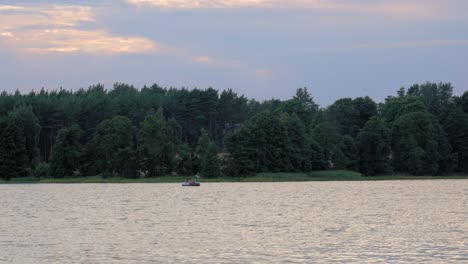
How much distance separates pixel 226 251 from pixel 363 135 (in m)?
124

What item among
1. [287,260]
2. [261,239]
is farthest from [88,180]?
[287,260]

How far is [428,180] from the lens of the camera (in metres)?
161

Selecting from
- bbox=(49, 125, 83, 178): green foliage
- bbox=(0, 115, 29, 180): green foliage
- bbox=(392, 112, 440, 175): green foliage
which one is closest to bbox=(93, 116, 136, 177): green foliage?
bbox=(49, 125, 83, 178): green foliage

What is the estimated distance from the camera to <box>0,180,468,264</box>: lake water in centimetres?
4241

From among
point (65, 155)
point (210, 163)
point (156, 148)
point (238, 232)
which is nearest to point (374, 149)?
point (210, 163)

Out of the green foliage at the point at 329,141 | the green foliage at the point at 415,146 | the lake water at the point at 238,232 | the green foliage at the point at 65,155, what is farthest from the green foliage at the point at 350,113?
the lake water at the point at 238,232

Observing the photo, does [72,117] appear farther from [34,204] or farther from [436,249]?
[436,249]

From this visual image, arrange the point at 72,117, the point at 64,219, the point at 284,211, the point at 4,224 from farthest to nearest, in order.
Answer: the point at 72,117 → the point at 284,211 → the point at 64,219 → the point at 4,224

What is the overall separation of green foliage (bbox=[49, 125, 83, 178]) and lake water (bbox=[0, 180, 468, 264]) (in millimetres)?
67442

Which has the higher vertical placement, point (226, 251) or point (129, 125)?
point (129, 125)

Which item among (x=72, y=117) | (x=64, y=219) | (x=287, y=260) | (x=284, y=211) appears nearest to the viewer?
(x=287, y=260)

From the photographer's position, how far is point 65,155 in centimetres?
15862

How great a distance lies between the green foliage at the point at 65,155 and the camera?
158 m

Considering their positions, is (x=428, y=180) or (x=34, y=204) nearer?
(x=34, y=204)
